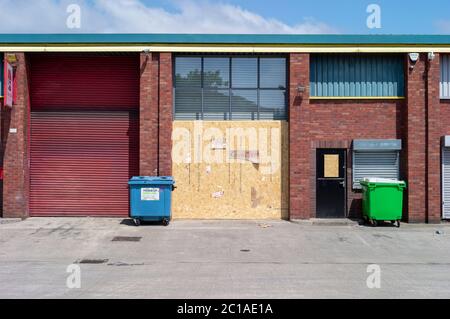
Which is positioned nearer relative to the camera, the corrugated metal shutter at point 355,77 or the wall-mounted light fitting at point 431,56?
the wall-mounted light fitting at point 431,56

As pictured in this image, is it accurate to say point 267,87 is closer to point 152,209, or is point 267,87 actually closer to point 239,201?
point 239,201

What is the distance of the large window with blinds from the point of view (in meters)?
14.6

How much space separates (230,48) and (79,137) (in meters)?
5.21

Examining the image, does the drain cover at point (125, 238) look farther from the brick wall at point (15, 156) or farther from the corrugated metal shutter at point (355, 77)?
the corrugated metal shutter at point (355, 77)

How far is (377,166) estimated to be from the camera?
1461 cm

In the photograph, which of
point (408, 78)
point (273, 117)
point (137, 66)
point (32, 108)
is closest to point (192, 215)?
point (273, 117)

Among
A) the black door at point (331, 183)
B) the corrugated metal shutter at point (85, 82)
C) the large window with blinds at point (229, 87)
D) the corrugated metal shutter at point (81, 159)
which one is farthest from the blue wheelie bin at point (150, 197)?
the black door at point (331, 183)

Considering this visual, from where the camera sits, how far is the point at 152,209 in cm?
1319

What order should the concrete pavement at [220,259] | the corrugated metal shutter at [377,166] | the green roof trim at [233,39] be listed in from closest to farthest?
the concrete pavement at [220,259] → the green roof trim at [233,39] → the corrugated metal shutter at [377,166]

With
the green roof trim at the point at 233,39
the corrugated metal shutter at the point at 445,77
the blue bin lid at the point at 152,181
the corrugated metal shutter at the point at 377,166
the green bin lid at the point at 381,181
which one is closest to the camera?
the blue bin lid at the point at 152,181

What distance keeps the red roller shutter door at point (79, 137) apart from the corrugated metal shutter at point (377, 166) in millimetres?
6651

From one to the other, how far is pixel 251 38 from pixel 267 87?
1.52 m

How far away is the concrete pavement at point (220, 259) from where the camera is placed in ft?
24.3

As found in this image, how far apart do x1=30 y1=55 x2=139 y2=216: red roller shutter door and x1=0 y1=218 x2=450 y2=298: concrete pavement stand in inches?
28.9
